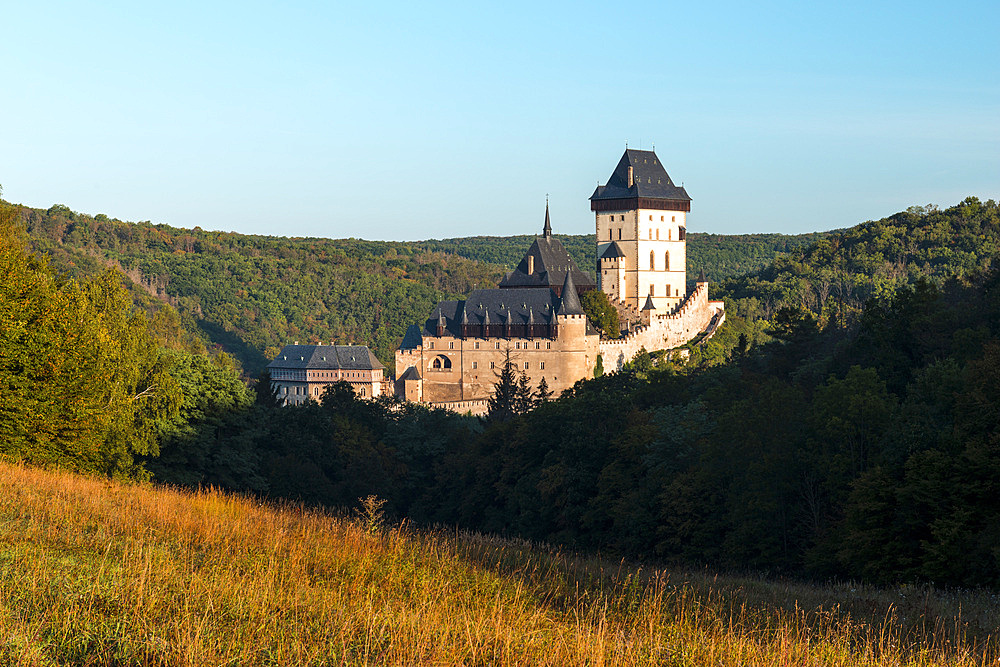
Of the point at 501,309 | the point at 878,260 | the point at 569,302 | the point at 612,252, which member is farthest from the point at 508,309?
the point at 878,260

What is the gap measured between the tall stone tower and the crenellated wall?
3.33 m

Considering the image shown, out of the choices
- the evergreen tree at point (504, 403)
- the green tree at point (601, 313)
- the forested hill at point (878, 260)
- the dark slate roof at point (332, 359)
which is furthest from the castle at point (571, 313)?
the forested hill at point (878, 260)

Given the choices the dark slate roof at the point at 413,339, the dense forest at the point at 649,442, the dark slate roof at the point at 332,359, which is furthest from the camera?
the dark slate roof at the point at 332,359

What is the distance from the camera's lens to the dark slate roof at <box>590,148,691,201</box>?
10181 centimetres

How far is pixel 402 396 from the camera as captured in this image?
3484 inches

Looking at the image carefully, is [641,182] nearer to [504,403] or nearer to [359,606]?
[504,403]

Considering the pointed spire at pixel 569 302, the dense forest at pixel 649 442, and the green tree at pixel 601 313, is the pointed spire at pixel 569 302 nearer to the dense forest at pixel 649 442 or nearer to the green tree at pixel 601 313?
the green tree at pixel 601 313

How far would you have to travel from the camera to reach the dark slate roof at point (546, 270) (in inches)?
3708

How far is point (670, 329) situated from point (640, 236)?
34.9 feet

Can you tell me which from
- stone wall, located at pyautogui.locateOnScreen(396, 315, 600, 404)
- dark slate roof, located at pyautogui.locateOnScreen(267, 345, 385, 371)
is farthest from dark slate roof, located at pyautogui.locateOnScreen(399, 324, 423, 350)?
dark slate roof, located at pyautogui.locateOnScreen(267, 345, 385, 371)

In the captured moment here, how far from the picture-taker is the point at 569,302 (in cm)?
8756

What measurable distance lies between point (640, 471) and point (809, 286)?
88.2m

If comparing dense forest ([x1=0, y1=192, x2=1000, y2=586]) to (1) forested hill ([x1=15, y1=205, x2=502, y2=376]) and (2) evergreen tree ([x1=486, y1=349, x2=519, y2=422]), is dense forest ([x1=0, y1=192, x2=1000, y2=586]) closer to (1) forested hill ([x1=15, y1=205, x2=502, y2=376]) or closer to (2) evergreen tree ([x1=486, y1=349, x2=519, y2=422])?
(2) evergreen tree ([x1=486, y1=349, x2=519, y2=422])

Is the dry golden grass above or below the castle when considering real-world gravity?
below
